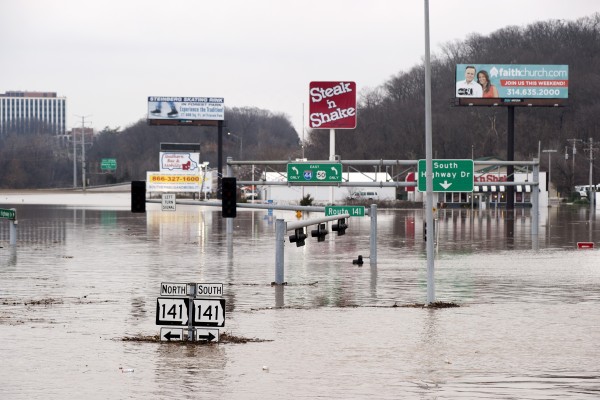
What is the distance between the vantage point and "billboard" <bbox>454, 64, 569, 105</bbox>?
9744cm

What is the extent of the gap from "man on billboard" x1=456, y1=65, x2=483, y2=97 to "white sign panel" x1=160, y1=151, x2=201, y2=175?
2904 cm

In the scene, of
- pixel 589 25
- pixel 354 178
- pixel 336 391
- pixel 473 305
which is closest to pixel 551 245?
pixel 473 305

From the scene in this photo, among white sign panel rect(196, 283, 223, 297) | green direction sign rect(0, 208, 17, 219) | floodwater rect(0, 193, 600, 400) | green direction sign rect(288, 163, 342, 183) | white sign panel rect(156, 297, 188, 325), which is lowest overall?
floodwater rect(0, 193, 600, 400)

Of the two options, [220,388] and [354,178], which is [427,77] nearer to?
[220,388]

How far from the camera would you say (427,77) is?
78.0 ft

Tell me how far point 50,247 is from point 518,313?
86.6 feet

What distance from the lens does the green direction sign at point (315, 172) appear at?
52625mm

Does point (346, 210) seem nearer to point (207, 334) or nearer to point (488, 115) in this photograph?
point (207, 334)

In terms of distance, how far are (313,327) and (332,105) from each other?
45209 mm

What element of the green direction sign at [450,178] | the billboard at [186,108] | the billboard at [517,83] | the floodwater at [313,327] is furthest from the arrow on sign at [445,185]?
the billboard at [186,108]

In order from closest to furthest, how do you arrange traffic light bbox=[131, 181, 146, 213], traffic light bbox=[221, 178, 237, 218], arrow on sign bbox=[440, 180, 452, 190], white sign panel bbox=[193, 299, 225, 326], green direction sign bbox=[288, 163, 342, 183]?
1. white sign panel bbox=[193, 299, 225, 326]
2. arrow on sign bbox=[440, 180, 452, 190]
3. traffic light bbox=[221, 178, 237, 218]
4. traffic light bbox=[131, 181, 146, 213]
5. green direction sign bbox=[288, 163, 342, 183]

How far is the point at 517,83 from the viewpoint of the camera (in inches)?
3846

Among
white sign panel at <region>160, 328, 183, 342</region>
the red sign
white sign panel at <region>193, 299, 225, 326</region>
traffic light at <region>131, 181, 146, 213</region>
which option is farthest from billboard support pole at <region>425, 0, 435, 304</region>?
the red sign

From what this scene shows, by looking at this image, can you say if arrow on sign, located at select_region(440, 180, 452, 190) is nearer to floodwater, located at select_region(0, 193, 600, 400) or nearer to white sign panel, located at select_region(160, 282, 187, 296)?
floodwater, located at select_region(0, 193, 600, 400)
